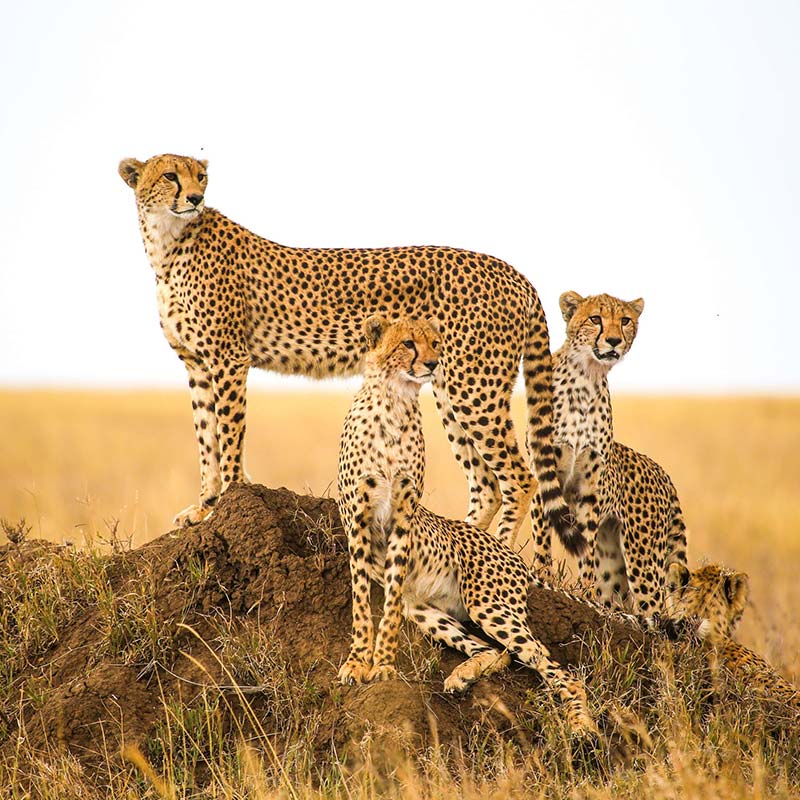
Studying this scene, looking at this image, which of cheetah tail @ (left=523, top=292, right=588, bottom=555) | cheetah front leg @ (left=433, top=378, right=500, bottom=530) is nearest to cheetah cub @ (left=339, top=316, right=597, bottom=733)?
cheetah tail @ (left=523, top=292, right=588, bottom=555)

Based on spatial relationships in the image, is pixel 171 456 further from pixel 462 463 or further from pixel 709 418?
pixel 462 463

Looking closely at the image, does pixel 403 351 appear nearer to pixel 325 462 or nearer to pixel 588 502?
pixel 588 502

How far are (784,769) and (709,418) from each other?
52.5 feet

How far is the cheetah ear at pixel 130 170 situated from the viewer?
611cm

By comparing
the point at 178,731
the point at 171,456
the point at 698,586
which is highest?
the point at 698,586

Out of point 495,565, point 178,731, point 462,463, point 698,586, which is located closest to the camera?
point 178,731

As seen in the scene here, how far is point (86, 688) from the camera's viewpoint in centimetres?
485

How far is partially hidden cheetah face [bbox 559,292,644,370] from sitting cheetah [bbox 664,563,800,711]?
A: 1042 mm

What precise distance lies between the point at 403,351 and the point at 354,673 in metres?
1.17

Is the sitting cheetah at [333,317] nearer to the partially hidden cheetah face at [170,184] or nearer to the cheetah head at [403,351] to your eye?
the partially hidden cheetah face at [170,184]

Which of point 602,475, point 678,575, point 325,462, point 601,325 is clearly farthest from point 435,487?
point 325,462

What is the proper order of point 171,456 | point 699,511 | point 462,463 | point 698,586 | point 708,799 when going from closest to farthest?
point 708,799, point 698,586, point 462,463, point 699,511, point 171,456

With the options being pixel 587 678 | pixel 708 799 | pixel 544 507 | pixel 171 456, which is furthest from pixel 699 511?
pixel 708 799

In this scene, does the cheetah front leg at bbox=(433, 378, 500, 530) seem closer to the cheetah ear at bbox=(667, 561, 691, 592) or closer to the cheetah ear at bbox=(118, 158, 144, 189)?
the cheetah ear at bbox=(667, 561, 691, 592)
